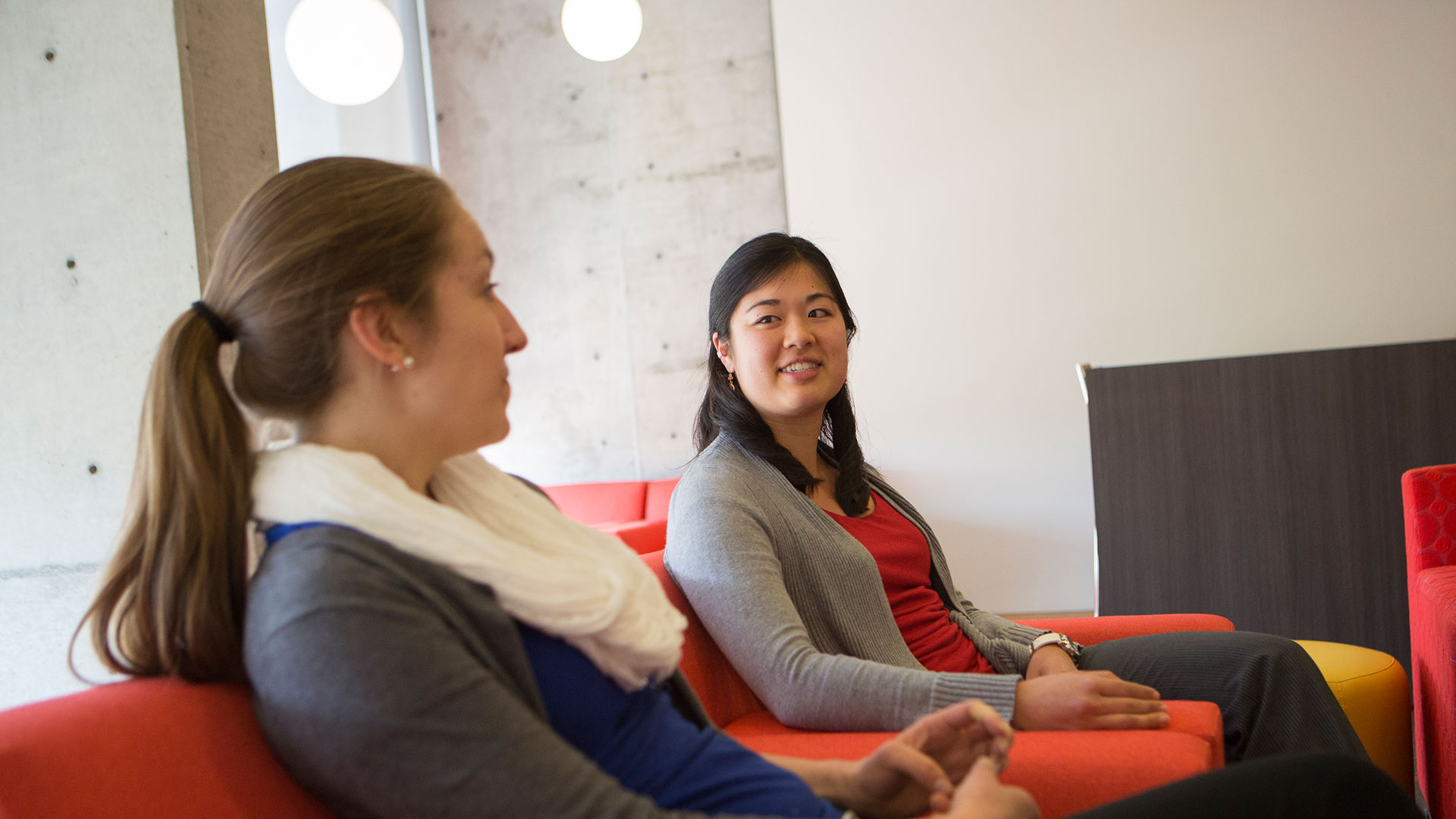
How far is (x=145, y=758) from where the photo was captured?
72 centimetres

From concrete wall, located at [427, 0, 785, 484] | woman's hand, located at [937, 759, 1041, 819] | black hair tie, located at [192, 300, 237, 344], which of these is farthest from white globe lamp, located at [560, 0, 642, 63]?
woman's hand, located at [937, 759, 1041, 819]

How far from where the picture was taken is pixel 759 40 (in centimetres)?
466

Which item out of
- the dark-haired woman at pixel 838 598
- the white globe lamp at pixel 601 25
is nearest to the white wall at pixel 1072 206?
the white globe lamp at pixel 601 25

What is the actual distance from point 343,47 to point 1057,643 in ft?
10.3

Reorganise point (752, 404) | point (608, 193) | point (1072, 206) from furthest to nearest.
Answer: point (608, 193)
point (1072, 206)
point (752, 404)

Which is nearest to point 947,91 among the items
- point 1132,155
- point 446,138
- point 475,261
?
point 1132,155

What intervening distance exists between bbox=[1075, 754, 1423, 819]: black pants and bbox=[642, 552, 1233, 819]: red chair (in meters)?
0.10

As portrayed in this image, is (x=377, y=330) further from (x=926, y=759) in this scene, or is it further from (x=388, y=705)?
(x=926, y=759)

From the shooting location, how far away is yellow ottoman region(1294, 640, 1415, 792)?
72.9 inches

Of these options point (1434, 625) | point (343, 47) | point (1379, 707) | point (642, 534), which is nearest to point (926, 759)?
point (1379, 707)

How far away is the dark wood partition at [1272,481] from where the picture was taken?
2.99 metres

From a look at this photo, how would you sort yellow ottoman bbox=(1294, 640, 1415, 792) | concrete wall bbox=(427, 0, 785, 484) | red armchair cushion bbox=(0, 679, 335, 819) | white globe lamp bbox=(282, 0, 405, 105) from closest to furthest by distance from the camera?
red armchair cushion bbox=(0, 679, 335, 819) → yellow ottoman bbox=(1294, 640, 1415, 792) → white globe lamp bbox=(282, 0, 405, 105) → concrete wall bbox=(427, 0, 785, 484)

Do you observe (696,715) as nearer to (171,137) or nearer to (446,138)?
(171,137)

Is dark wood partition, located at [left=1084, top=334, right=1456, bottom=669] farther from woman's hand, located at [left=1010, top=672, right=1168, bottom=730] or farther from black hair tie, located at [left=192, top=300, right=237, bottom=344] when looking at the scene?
black hair tie, located at [left=192, top=300, right=237, bottom=344]
